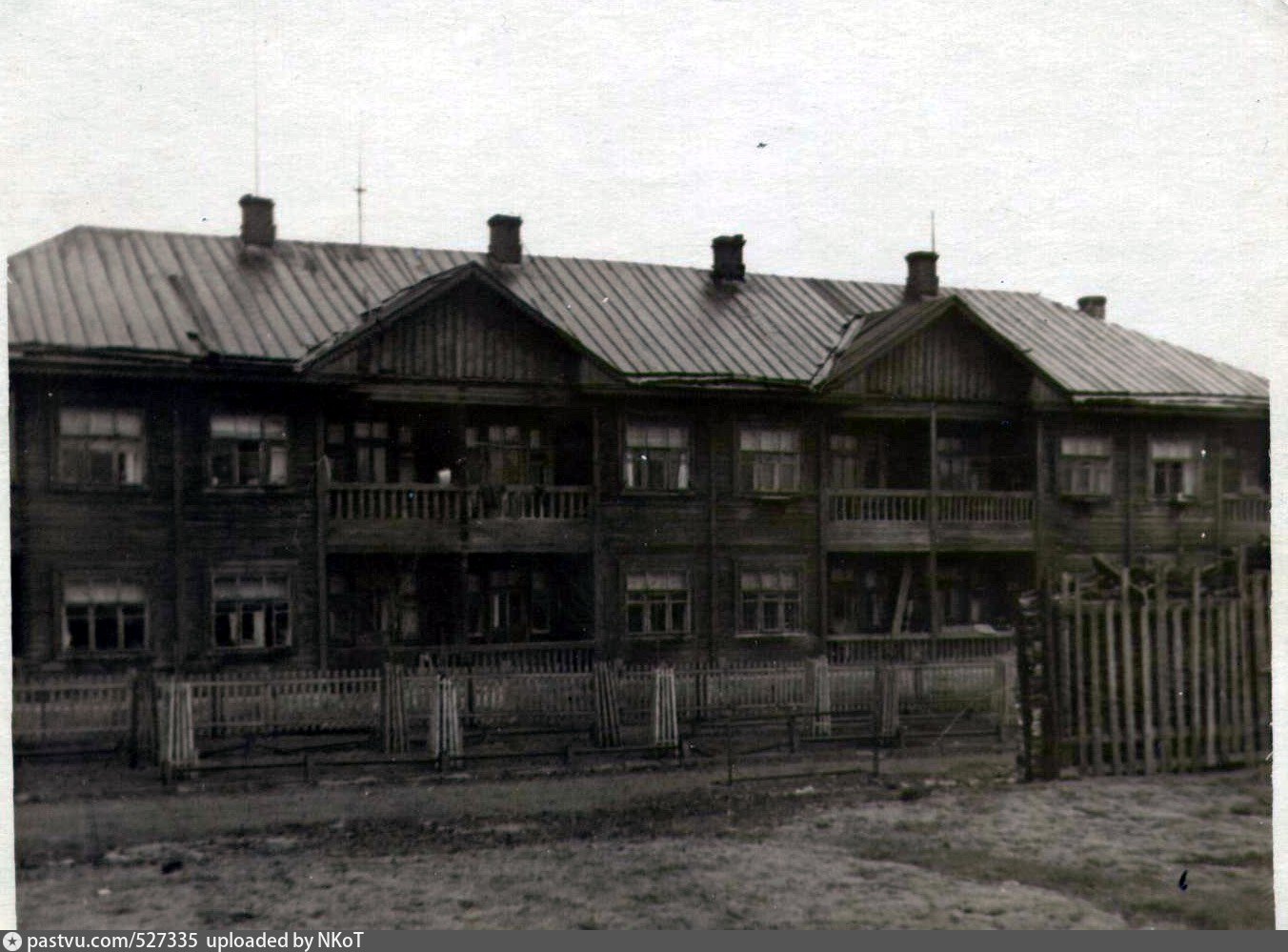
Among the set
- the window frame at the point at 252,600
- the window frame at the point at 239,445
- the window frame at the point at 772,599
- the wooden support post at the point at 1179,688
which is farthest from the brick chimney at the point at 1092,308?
the window frame at the point at 252,600

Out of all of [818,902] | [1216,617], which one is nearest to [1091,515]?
[1216,617]

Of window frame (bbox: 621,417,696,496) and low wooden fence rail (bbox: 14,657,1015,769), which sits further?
window frame (bbox: 621,417,696,496)

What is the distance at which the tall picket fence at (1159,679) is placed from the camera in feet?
35.6

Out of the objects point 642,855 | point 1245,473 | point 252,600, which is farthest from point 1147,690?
point 252,600

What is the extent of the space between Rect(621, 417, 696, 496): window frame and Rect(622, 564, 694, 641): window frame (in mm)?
1168

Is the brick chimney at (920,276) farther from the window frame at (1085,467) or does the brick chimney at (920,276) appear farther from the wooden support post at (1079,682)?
the wooden support post at (1079,682)

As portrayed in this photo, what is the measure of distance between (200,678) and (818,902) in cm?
813

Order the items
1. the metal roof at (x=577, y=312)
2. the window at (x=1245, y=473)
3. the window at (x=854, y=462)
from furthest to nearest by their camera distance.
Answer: the window at (x=854, y=462) < the metal roof at (x=577, y=312) < the window at (x=1245, y=473)

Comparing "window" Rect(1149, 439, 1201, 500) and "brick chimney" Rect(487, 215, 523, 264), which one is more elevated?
"brick chimney" Rect(487, 215, 523, 264)

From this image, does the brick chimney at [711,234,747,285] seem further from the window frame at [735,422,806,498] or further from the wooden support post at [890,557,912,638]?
the wooden support post at [890,557,912,638]

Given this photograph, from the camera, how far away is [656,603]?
58.4ft

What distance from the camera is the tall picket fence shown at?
10852mm

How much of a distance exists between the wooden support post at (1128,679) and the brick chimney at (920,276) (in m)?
4.13

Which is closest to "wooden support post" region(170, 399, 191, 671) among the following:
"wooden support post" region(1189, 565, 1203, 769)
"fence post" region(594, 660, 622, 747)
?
"fence post" region(594, 660, 622, 747)
